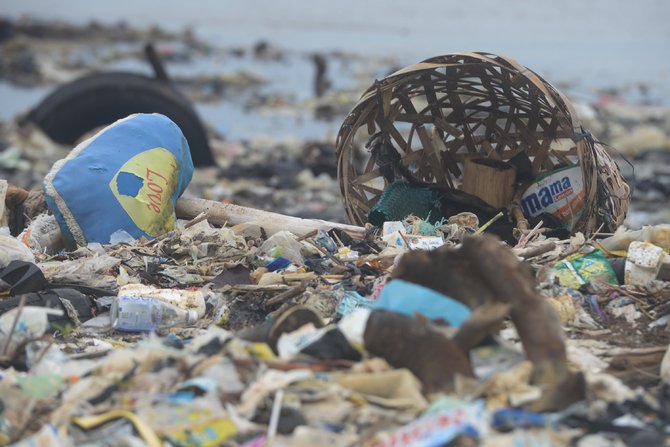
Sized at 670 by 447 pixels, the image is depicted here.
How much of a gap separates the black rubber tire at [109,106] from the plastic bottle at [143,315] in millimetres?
5350

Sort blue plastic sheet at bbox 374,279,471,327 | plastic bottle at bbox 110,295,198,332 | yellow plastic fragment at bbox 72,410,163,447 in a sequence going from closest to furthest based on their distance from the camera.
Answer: yellow plastic fragment at bbox 72,410,163,447 < blue plastic sheet at bbox 374,279,471,327 < plastic bottle at bbox 110,295,198,332

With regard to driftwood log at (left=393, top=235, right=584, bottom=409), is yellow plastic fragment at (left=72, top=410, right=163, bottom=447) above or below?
below

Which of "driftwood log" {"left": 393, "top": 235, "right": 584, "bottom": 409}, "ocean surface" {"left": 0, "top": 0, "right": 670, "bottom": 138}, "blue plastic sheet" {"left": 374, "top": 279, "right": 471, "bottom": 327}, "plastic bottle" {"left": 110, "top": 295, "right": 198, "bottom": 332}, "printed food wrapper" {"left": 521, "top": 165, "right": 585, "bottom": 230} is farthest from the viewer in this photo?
"ocean surface" {"left": 0, "top": 0, "right": 670, "bottom": 138}

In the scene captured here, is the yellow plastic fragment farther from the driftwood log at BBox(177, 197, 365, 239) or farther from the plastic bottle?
the driftwood log at BBox(177, 197, 365, 239)

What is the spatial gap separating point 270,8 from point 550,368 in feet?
118

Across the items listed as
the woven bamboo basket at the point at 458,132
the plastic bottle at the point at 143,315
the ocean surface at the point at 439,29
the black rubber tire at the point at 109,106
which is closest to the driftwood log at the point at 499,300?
the plastic bottle at the point at 143,315

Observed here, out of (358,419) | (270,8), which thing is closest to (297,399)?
(358,419)

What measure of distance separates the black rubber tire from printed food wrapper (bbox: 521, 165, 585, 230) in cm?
464

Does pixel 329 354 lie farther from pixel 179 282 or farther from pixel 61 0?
pixel 61 0

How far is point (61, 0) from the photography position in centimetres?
3991

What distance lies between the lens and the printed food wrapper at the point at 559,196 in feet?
16.1

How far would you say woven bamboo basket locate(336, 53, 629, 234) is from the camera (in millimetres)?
4738

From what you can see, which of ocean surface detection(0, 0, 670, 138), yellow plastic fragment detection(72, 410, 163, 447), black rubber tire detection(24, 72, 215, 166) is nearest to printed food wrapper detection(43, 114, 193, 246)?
yellow plastic fragment detection(72, 410, 163, 447)

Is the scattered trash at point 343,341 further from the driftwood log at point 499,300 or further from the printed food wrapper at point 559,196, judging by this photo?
the printed food wrapper at point 559,196
